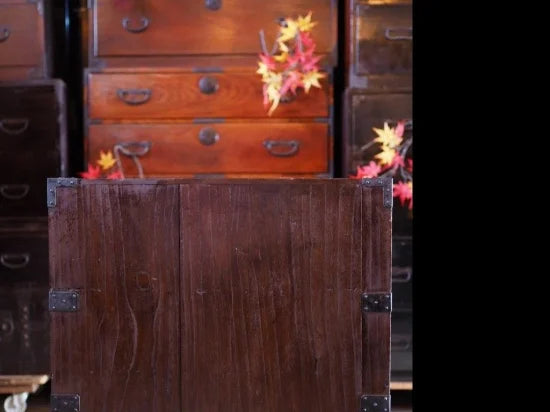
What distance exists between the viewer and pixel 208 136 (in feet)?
6.40

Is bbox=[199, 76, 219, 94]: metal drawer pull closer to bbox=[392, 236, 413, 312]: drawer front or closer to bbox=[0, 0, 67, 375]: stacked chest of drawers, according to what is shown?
bbox=[0, 0, 67, 375]: stacked chest of drawers

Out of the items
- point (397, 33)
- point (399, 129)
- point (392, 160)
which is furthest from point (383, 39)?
point (392, 160)

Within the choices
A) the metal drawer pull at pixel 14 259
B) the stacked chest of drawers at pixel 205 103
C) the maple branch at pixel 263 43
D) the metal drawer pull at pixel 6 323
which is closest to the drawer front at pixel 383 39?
the stacked chest of drawers at pixel 205 103

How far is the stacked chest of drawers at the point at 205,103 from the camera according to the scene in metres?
1.95

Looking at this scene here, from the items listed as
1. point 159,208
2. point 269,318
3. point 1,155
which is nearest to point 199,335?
point 269,318

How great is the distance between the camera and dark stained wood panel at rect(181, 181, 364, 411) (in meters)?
1.14

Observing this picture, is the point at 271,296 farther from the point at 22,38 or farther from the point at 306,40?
the point at 22,38

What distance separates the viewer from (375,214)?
115 cm

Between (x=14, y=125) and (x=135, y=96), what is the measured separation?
423mm

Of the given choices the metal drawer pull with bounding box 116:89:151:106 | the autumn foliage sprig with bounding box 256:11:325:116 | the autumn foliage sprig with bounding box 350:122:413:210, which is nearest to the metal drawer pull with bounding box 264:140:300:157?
the autumn foliage sprig with bounding box 256:11:325:116

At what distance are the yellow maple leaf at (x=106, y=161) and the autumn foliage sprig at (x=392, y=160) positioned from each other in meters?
0.84

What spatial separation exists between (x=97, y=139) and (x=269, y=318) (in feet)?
3.65
